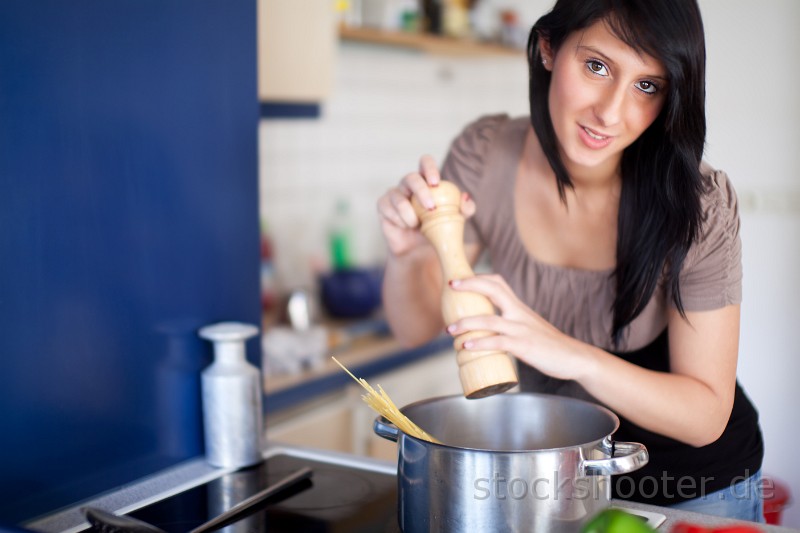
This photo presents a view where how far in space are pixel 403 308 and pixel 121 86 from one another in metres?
0.55

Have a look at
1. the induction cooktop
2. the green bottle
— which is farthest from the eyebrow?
the green bottle

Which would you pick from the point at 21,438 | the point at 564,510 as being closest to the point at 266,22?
the point at 21,438

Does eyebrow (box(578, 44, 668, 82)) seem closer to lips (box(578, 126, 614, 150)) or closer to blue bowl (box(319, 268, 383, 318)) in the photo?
lips (box(578, 126, 614, 150))

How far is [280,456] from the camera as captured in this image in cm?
116

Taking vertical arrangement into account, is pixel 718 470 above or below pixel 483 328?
below

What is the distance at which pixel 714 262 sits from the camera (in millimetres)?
1075

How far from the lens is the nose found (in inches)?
39.4

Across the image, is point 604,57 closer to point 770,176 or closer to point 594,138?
point 594,138

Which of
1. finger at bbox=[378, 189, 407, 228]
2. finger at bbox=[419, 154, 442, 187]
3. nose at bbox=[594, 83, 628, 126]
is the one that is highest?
nose at bbox=[594, 83, 628, 126]

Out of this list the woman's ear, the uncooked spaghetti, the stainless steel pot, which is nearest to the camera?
the stainless steel pot

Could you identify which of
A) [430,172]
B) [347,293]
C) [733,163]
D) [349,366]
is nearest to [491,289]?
[430,172]

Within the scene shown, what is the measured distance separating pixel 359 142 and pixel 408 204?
1.98 m

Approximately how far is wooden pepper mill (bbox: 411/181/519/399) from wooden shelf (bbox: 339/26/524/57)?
168 cm

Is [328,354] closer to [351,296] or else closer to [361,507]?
[351,296]
